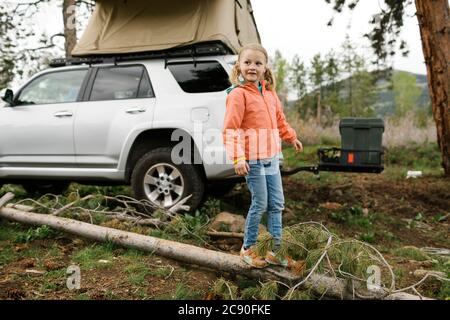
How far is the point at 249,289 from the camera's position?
112 inches

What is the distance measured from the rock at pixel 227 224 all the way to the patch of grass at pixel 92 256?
114cm

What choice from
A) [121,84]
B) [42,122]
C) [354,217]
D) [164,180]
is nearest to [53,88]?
[42,122]

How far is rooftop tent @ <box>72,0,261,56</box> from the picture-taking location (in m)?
4.94

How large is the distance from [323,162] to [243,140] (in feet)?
9.69

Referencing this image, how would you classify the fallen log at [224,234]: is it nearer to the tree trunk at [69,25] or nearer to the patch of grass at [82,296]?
the patch of grass at [82,296]

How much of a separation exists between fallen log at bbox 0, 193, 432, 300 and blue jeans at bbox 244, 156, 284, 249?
0.19m

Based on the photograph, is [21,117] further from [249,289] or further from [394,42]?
[394,42]

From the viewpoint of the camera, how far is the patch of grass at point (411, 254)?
13.1 ft

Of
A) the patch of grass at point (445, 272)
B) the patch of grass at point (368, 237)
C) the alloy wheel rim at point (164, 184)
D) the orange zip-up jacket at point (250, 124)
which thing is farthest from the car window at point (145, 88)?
the patch of grass at point (445, 272)

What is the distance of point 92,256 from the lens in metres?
3.62

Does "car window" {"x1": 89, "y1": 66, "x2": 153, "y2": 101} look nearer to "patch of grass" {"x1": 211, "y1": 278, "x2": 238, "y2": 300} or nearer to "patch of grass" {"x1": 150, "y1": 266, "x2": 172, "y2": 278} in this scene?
"patch of grass" {"x1": 150, "y1": 266, "x2": 172, "y2": 278}

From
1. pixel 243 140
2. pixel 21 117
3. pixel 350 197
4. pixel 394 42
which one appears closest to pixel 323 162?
pixel 350 197

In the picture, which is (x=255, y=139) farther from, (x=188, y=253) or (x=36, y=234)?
(x=36, y=234)

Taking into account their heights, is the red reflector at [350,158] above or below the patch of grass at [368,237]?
above
